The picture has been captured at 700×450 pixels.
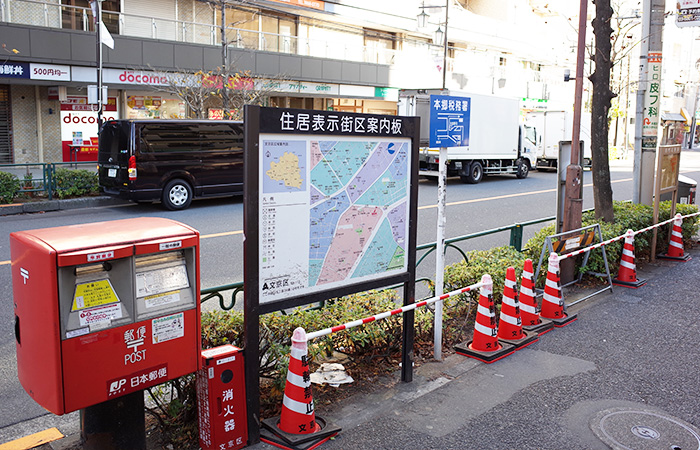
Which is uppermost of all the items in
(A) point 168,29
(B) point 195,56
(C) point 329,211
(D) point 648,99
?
(A) point 168,29

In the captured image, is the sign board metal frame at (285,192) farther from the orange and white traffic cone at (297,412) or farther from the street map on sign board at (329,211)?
the orange and white traffic cone at (297,412)

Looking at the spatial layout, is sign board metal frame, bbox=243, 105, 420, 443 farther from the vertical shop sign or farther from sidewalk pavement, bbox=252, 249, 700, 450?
the vertical shop sign

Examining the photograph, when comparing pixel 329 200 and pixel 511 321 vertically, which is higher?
pixel 329 200

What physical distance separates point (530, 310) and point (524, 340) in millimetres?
576

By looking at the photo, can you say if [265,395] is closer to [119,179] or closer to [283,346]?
[283,346]

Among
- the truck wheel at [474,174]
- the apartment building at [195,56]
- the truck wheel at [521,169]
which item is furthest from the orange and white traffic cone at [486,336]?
the truck wheel at [521,169]

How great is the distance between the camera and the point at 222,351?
4.06m

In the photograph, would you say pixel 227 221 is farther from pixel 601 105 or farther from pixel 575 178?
pixel 601 105

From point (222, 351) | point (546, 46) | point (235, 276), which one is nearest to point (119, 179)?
point (235, 276)

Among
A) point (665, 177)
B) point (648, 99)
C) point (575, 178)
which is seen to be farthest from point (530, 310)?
point (648, 99)

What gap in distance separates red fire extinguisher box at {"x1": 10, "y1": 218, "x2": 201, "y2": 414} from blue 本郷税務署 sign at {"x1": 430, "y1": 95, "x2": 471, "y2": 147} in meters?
2.43

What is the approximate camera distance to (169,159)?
583 inches

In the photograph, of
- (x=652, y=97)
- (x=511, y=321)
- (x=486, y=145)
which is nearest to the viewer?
(x=511, y=321)

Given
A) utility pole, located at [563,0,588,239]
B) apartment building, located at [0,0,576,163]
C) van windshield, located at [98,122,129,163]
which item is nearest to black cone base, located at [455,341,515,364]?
utility pole, located at [563,0,588,239]
